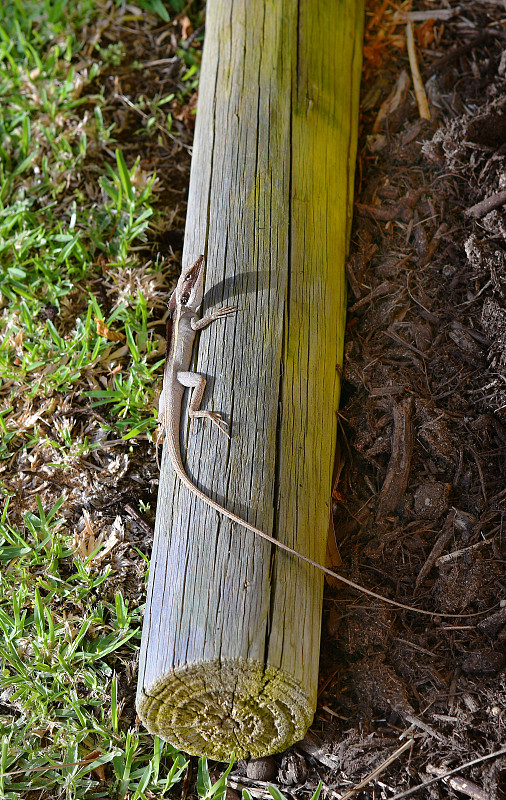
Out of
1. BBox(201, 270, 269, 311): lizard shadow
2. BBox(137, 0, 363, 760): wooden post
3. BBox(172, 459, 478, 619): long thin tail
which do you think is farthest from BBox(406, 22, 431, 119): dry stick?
BBox(172, 459, 478, 619): long thin tail

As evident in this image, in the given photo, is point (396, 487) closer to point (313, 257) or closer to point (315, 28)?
point (313, 257)

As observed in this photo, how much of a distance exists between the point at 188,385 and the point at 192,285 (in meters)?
0.56

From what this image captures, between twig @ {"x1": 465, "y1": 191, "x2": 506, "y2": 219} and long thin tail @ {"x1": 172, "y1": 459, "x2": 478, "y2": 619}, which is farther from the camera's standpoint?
twig @ {"x1": 465, "y1": 191, "x2": 506, "y2": 219}

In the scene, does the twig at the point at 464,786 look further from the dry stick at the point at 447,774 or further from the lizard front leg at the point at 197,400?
the lizard front leg at the point at 197,400

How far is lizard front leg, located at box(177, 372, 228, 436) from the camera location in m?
2.62

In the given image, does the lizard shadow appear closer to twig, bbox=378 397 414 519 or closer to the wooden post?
the wooden post

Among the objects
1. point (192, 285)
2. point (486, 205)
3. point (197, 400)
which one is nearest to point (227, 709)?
point (197, 400)

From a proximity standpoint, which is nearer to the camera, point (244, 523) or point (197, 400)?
point (244, 523)

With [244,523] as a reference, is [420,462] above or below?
above

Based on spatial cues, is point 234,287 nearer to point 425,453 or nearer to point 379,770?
point 425,453

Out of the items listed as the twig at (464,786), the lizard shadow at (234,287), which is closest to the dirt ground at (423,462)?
the twig at (464,786)

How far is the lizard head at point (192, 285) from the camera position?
2986mm

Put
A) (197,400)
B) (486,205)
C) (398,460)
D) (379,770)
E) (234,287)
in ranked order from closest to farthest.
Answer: (379,770), (197,400), (234,287), (398,460), (486,205)

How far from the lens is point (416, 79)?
415 cm
